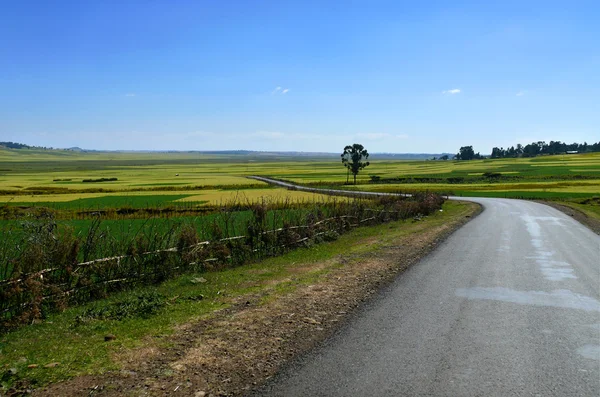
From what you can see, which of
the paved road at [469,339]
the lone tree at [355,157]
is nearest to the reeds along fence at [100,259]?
the paved road at [469,339]

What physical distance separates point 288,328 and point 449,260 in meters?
8.46

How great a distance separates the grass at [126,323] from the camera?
22.9 ft

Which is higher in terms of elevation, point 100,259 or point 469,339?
point 100,259

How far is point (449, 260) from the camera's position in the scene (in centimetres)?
1534

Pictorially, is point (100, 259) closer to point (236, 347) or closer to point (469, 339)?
point (236, 347)

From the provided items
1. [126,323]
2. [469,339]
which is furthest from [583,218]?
[126,323]

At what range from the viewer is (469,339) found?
7859mm

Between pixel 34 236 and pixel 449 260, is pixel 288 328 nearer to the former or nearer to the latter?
pixel 34 236

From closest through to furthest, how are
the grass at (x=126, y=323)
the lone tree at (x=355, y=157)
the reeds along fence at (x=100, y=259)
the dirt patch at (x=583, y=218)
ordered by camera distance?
the grass at (x=126, y=323), the reeds along fence at (x=100, y=259), the dirt patch at (x=583, y=218), the lone tree at (x=355, y=157)

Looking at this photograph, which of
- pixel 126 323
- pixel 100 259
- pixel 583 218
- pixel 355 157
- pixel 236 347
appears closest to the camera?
pixel 236 347

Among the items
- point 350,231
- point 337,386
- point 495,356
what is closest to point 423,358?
point 495,356

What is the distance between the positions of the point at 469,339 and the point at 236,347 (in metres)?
3.87

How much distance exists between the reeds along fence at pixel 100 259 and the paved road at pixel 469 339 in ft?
19.6

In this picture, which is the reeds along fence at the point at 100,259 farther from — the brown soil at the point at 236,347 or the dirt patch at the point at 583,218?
the dirt patch at the point at 583,218
